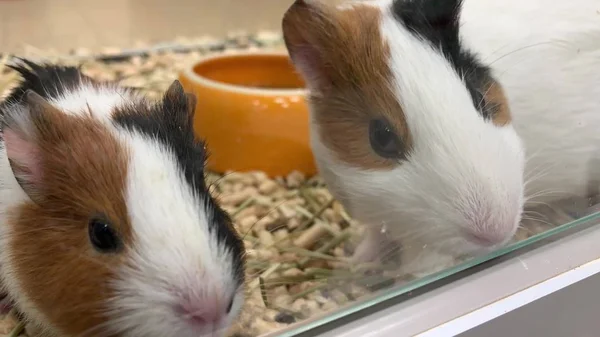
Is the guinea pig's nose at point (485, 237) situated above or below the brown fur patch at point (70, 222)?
below

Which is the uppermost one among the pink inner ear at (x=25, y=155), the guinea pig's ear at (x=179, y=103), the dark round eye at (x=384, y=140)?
the guinea pig's ear at (x=179, y=103)

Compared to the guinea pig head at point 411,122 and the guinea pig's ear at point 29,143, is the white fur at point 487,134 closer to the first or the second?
the guinea pig head at point 411,122

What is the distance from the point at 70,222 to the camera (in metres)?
0.66

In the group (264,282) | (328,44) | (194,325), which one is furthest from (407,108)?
(194,325)

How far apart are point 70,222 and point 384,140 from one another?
42cm

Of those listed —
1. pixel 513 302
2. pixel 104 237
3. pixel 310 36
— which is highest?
pixel 310 36

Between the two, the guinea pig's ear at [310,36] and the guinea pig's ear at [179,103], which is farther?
the guinea pig's ear at [310,36]

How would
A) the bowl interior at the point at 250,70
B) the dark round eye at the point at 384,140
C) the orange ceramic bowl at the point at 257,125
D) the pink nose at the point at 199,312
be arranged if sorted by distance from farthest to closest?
the bowl interior at the point at 250,70
the orange ceramic bowl at the point at 257,125
the dark round eye at the point at 384,140
the pink nose at the point at 199,312

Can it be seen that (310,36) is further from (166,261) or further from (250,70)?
(250,70)

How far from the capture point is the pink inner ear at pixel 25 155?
68 centimetres

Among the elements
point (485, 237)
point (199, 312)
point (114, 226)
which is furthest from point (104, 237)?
point (485, 237)

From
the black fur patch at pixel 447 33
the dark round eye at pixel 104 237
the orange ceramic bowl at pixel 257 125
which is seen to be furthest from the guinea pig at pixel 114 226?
the orange ceramic bowl at pixel 257 125

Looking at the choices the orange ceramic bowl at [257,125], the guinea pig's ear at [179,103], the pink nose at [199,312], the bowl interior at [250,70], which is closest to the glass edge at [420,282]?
the pink nose at [199,312]

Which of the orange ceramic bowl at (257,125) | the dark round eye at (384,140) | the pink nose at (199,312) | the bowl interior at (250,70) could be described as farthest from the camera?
the bowl interior at (250,70)
